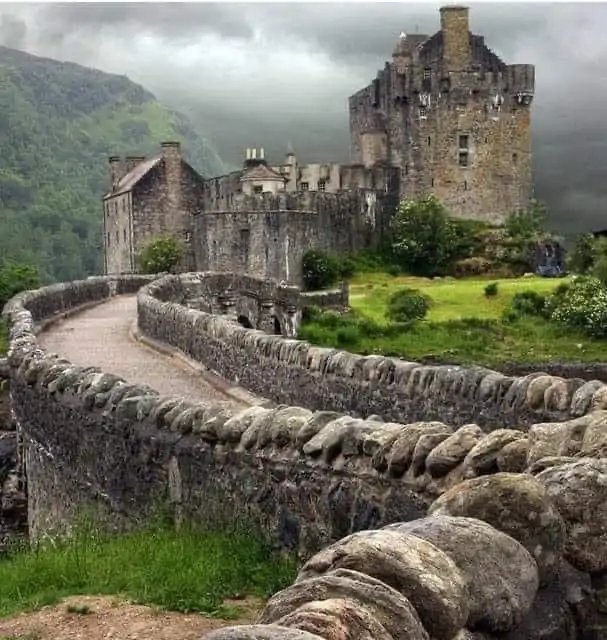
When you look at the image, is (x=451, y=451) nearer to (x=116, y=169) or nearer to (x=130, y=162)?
(x=130, y=162)

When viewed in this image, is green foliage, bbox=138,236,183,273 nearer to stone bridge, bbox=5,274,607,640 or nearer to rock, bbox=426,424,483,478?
stone bridge, bbox=5,274,607,640

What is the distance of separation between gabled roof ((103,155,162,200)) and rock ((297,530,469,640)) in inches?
2237

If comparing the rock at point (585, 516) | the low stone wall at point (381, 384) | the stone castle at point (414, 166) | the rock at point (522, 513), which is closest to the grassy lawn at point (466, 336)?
the stone castle at point (414, 166)

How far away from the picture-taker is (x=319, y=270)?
52031 mm

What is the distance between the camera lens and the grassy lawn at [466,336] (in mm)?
34844

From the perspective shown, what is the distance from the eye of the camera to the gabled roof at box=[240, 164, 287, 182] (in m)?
58.6

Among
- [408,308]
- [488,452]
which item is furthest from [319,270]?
[488,452]

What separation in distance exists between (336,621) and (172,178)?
57.8 m

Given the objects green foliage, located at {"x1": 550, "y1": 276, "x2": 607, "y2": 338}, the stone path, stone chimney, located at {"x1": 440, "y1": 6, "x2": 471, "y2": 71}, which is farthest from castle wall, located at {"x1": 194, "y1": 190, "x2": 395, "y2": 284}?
the stone path

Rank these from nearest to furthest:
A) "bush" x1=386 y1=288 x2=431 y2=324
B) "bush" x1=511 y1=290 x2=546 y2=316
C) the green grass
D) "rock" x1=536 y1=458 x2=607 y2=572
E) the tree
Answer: "rock" x1=536 y1=458 x2=607 y2=572, the green grass, "bush" x1=386 y1=288 x2=431 y2=324, "bush" x1=511 y1=290 x2=546 y2=316, the tree

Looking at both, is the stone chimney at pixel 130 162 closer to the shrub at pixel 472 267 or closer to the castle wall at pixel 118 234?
the castle wall at pixel 118 234

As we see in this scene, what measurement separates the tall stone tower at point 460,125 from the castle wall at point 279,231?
4538 mm

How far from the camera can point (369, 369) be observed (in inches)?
417

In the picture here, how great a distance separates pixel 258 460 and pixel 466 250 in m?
50.6
